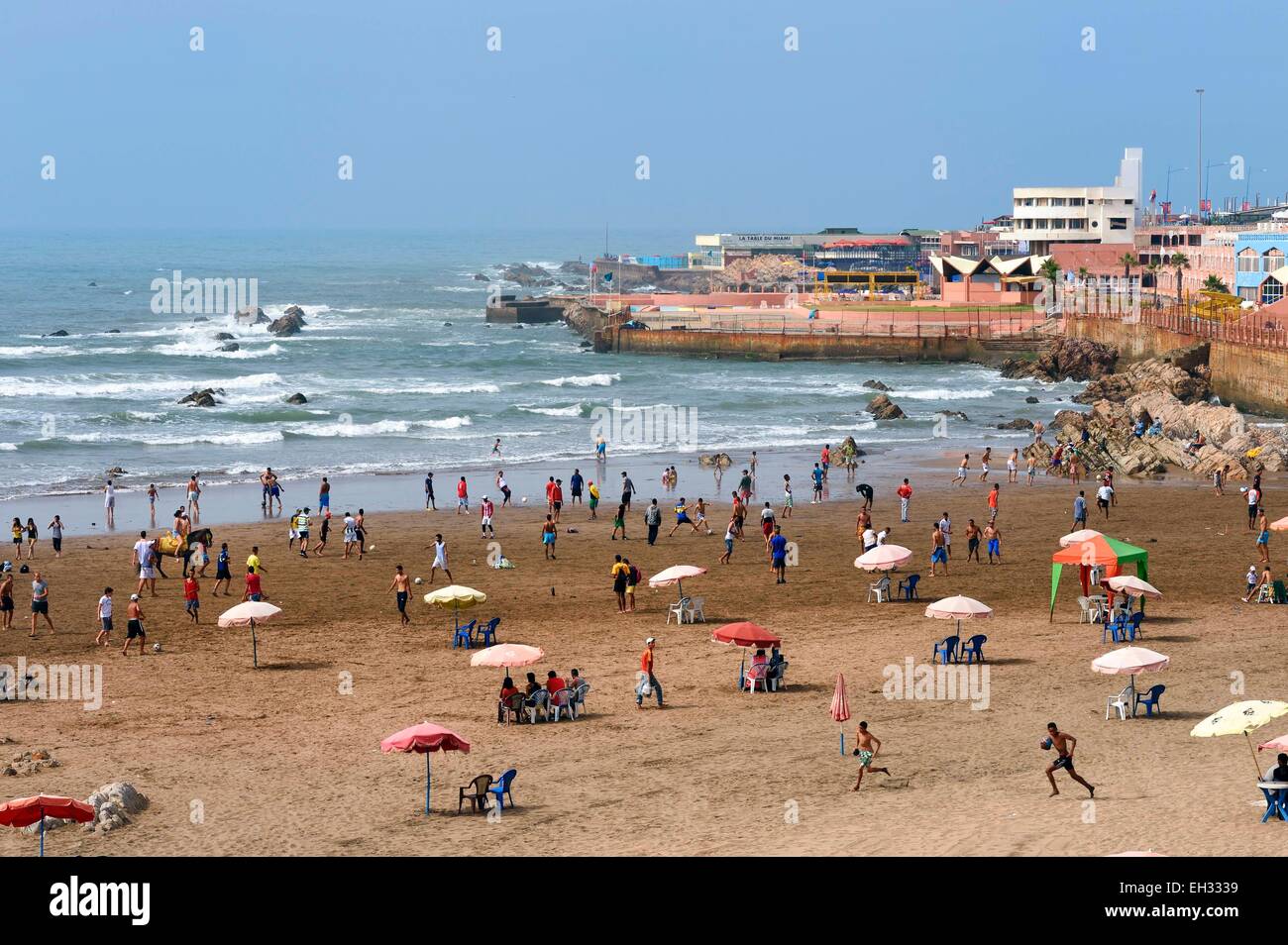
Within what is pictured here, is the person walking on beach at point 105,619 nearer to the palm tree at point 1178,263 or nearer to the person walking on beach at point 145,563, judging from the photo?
the person walking on beach at point 145,563

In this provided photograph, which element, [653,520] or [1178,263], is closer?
[653,520]

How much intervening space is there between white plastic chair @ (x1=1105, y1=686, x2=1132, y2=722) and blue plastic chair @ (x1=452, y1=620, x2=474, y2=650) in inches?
332

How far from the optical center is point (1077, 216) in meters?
104

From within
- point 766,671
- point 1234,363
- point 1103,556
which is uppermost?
point 1234,363

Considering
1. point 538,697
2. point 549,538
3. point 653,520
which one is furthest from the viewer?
point 653,520

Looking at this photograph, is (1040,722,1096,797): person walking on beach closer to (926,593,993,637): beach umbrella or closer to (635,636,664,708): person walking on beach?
(635,636,664,708): person walking on beach

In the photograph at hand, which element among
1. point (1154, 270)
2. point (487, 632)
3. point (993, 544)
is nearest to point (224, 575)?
point (487, 632)

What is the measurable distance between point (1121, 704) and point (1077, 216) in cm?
9204

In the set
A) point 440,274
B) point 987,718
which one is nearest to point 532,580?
point 987,718

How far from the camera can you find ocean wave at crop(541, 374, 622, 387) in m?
63.5

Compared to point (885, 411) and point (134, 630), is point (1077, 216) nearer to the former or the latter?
point (885, 411)

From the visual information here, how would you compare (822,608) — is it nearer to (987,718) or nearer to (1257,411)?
(987,718)

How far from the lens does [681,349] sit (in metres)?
78.2
